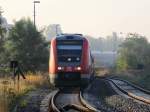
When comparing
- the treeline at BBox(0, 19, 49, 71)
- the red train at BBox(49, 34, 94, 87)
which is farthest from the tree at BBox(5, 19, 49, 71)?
the red train at BBox(49, 34, 94, 87)

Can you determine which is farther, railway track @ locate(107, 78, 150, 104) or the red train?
the red train

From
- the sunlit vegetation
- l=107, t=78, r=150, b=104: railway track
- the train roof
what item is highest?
the train roof

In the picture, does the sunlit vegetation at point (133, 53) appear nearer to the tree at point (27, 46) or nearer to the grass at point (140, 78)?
the grass at point (140, 78)

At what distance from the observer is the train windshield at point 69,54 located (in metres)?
30.3

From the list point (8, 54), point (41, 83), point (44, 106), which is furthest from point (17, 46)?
point (44, 106)

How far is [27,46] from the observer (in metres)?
60.6

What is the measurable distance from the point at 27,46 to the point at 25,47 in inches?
11.0

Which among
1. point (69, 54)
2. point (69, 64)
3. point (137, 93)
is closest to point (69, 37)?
point (69, 54)

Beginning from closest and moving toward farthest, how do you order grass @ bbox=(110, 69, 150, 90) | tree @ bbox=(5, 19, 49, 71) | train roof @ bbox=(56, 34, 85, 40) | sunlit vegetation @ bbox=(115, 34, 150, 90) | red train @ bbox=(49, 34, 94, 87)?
red train @ bbox=(49, 34, 94, 87), train roof @ bbox=(56, 34, 85, 40), grass @ bbox=(110, 69, 150, 90), tree @ bbox=(5, 19, 49, 71), sunlit vegetation @ bbox=(115, 34, 150, 90)

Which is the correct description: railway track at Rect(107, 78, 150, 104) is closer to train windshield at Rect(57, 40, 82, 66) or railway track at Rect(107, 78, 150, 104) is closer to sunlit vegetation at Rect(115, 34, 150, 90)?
train windshield at Rect(57, 40, 82, 66)

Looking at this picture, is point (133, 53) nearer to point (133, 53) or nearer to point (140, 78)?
point (133, 53)

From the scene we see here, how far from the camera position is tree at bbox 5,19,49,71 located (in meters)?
58.8

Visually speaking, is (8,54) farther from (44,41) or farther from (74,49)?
(74,49)

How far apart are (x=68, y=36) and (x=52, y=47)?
3.66ft
